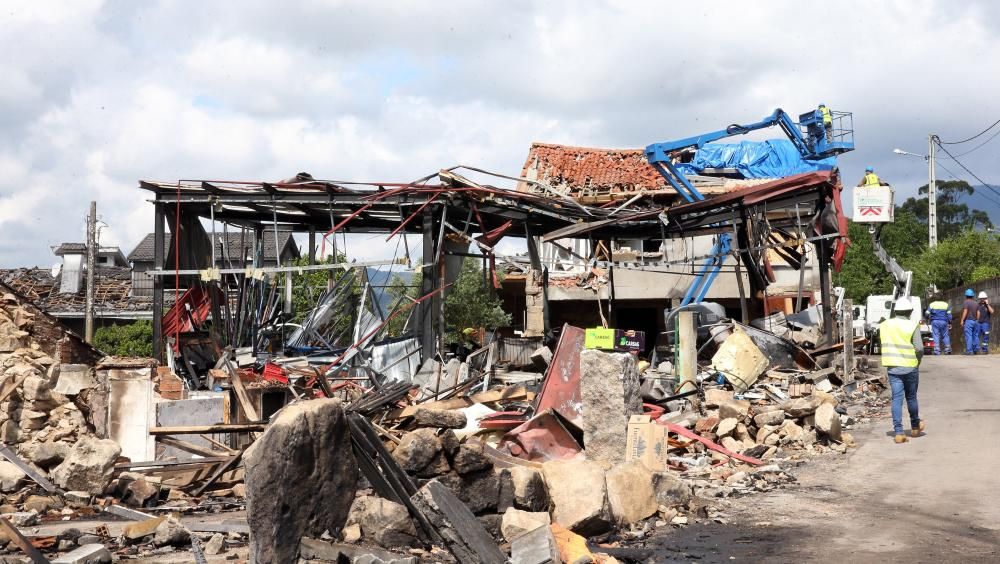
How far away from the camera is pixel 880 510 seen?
803 centimetres

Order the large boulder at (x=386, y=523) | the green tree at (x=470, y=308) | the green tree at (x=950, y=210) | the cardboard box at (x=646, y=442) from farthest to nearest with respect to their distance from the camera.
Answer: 1. the green tree at (x=950, y=210)
2. the green tree at (x=470, y=308)
3. the cardboard box at (x=646, y=442)
4. the large boulder at (x=386, y=523)

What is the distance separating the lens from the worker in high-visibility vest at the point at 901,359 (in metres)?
10.9

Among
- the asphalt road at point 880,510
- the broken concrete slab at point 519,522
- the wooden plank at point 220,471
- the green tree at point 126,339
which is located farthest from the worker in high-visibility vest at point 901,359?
the green tree at point 126,339

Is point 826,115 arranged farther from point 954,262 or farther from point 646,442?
point 646,442

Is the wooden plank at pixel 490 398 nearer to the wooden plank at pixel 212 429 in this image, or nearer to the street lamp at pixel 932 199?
the wooden plank at pixel 212 429

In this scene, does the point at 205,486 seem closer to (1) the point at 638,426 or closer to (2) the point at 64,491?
(2) the point at 64,491

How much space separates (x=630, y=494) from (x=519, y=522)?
126 cm

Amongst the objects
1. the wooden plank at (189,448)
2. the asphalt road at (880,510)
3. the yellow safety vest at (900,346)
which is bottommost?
the asphalt road at (880,510)

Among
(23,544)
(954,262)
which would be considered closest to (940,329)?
(954,262)

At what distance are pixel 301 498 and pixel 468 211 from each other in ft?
40.8

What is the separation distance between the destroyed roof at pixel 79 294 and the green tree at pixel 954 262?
3413 cm

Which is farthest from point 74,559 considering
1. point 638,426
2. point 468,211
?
point 468,211

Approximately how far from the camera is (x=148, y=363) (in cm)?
1248

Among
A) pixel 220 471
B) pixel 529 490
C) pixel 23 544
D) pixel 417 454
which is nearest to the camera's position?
pixel 23 544
